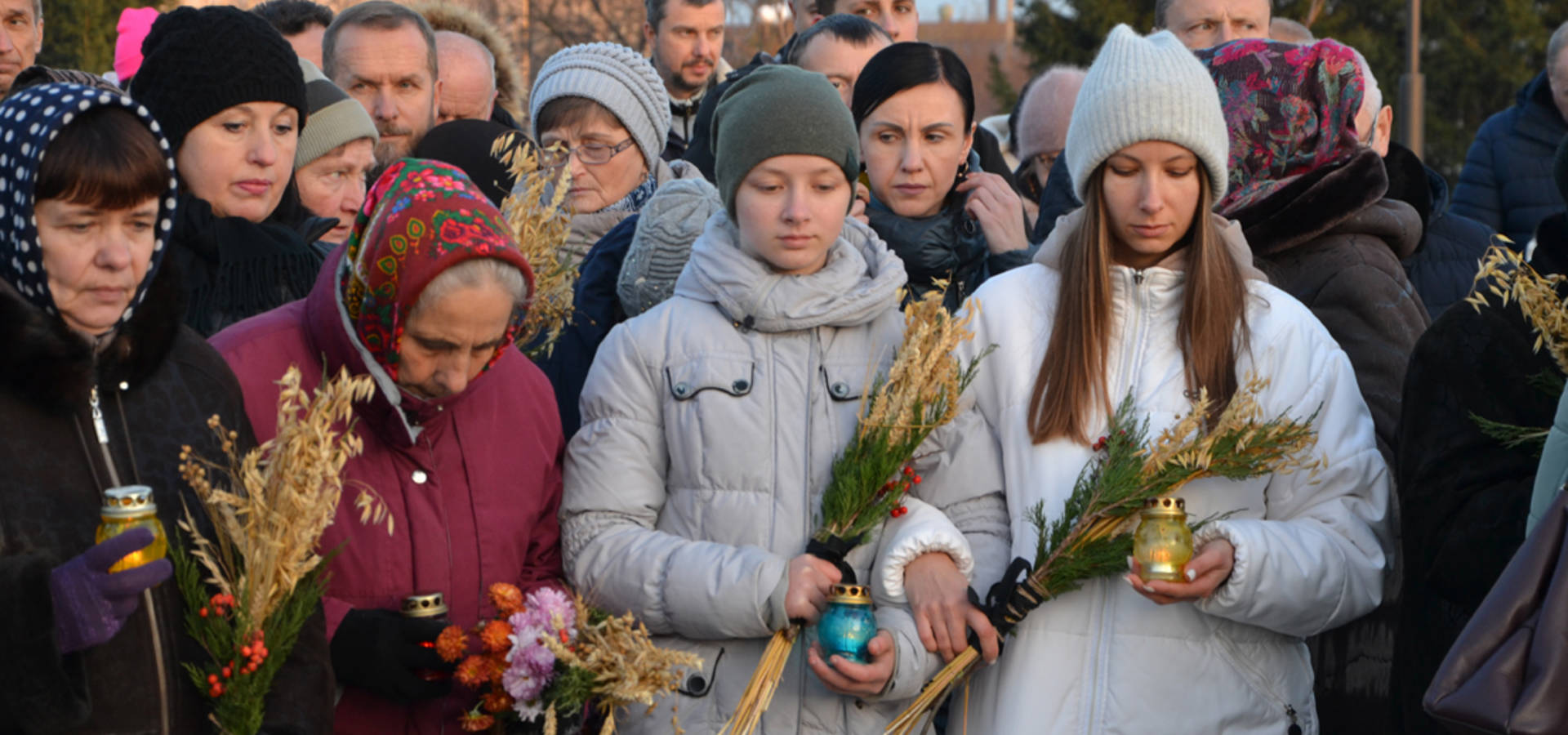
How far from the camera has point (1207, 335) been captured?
3686 millimetres

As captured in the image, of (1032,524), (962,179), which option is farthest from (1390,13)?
(1032,524)

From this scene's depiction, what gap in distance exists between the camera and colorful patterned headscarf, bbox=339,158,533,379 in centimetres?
317

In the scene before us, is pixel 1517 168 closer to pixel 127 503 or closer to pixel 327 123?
pixel 327 123

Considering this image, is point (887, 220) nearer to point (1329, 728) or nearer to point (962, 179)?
point (962, 179)

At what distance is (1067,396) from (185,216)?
2141 millimetres

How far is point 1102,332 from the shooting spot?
3.75m

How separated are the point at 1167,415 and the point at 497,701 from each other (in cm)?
159

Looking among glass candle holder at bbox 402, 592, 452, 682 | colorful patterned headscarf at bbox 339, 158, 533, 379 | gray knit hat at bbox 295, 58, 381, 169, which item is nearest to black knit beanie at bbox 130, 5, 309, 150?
gray knit hat at bbox 295, 58, 381, 169

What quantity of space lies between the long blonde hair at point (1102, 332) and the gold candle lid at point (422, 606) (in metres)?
1.38

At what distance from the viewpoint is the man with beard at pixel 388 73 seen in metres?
5.81

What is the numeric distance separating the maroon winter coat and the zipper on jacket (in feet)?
1.30

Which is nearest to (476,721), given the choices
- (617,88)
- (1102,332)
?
(1102,332)

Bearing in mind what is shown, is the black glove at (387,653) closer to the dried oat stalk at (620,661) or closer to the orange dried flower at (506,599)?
the orange dried flower at (506,599)

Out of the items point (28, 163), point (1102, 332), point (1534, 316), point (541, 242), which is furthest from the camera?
point (541, 242)
